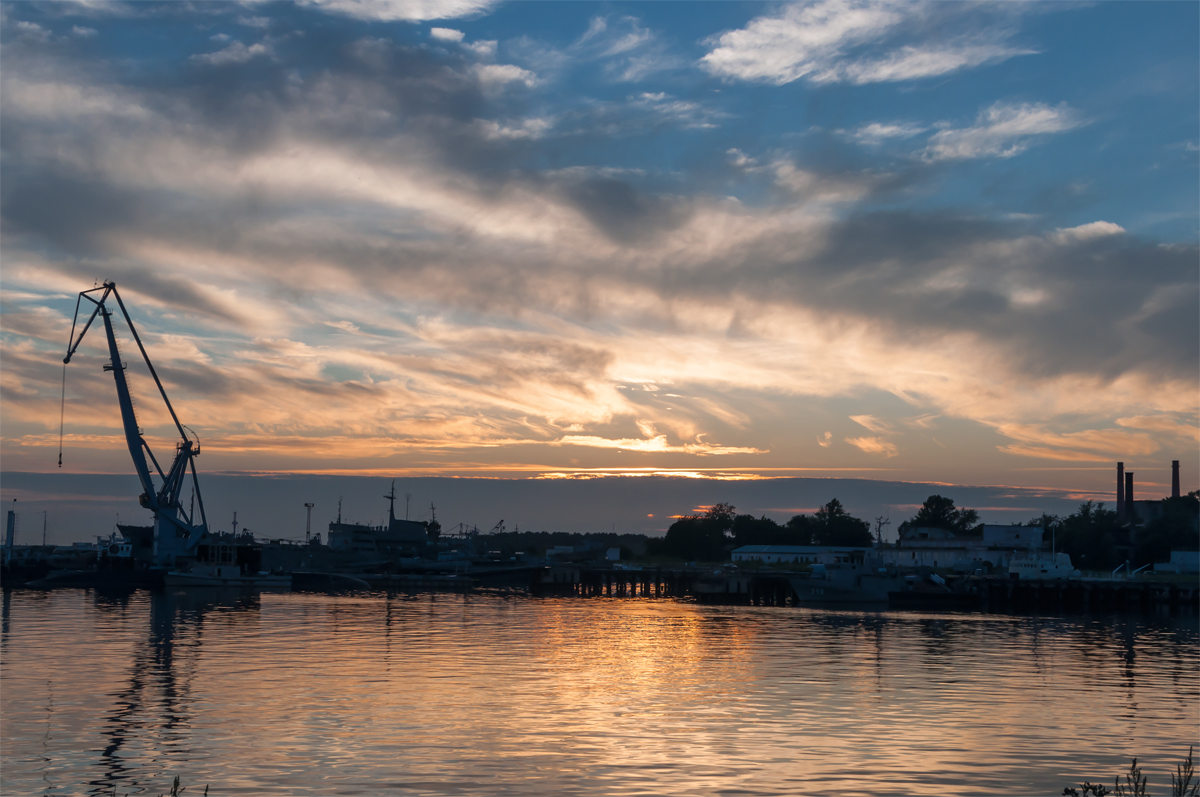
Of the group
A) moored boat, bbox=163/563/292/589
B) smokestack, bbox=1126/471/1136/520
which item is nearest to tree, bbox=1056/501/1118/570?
smokestack, bbox=1126/471/1136/520

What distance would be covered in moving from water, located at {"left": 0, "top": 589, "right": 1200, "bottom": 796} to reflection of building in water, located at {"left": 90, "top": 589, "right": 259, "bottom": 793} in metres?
0.15

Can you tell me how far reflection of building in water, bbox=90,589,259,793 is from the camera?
83.4 ft

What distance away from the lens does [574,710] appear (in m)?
35.6

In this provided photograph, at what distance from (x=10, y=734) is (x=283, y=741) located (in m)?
8.18

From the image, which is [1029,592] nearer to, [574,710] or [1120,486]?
[1120,486]

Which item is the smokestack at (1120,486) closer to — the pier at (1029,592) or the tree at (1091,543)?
the tree at (1091,543)

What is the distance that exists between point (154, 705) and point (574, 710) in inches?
569

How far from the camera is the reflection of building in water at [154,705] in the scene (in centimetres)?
2541

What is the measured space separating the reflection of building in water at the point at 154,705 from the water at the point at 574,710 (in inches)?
5.7

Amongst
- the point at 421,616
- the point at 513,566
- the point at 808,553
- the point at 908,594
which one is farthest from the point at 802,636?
the point at 808,553

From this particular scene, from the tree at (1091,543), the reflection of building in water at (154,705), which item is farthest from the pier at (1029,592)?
the reflection of building in water at (154,705)

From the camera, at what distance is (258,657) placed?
50.6 metres

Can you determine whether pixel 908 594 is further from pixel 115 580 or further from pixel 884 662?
pixel 115 580

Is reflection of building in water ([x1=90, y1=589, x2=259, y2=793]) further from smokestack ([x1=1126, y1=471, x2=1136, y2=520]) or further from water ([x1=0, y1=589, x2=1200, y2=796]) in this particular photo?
smokestack ([x1=1126, y1=471, x2=1136, y2=520])
